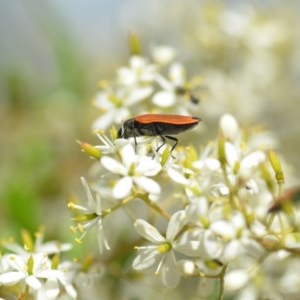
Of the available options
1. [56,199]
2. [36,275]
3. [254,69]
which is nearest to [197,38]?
[254,69]

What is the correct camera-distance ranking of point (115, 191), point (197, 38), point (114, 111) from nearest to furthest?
point (115, 191) → point (114, 111) → point (197, 38)

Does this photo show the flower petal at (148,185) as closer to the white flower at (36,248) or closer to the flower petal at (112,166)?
the flower petal at (112,166)

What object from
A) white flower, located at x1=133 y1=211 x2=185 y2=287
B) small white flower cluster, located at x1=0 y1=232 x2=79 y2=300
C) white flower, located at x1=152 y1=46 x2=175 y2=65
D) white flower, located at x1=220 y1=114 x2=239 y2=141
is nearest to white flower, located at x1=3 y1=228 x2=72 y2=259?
small white flower cluster, located at x1=0 y1=232 x2=79 y2=300

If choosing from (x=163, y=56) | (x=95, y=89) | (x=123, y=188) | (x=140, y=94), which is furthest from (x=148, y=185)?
(x=95, y=89)

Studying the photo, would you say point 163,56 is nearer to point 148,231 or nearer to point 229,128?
point 229,128

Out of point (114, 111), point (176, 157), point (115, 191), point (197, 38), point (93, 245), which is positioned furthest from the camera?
point (197, 38)

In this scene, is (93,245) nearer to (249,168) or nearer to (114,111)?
(114,111)

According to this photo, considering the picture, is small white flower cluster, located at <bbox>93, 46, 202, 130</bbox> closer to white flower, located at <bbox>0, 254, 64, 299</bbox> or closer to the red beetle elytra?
the red beetle elytra
